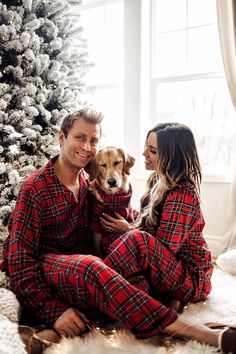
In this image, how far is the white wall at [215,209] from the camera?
3.41 metres

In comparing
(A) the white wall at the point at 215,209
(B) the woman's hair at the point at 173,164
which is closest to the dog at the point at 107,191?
(B) the woman's hair at the point at 173,164

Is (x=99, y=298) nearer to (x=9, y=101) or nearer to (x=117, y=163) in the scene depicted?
(x=117, y=163)

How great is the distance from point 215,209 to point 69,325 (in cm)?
218

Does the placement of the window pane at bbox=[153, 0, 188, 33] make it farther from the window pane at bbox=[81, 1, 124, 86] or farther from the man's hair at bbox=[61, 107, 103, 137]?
the man's hair at bbox=[61, 107, 103, 137]

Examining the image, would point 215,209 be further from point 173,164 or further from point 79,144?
point 79,144

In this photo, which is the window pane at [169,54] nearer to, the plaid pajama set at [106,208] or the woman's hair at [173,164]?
the woman's hair at [173,164]

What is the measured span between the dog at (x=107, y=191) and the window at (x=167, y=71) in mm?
1287

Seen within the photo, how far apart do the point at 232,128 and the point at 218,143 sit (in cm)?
20

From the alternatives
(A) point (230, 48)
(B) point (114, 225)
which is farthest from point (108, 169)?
(A) point (230, 48)

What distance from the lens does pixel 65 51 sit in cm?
309

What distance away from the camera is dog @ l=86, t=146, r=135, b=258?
2.12 metres

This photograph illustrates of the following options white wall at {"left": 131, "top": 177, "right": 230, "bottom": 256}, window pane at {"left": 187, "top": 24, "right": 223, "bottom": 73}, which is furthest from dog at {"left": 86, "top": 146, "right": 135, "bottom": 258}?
window pane at {"left": 187, "top": 24, "right": 223, "bottom": 73}

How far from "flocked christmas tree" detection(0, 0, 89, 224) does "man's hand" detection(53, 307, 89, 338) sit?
127 centimetres

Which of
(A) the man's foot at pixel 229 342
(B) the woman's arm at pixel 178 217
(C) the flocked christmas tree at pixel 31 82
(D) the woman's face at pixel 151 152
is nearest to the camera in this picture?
(A) the man's foot at pixel 229 342
